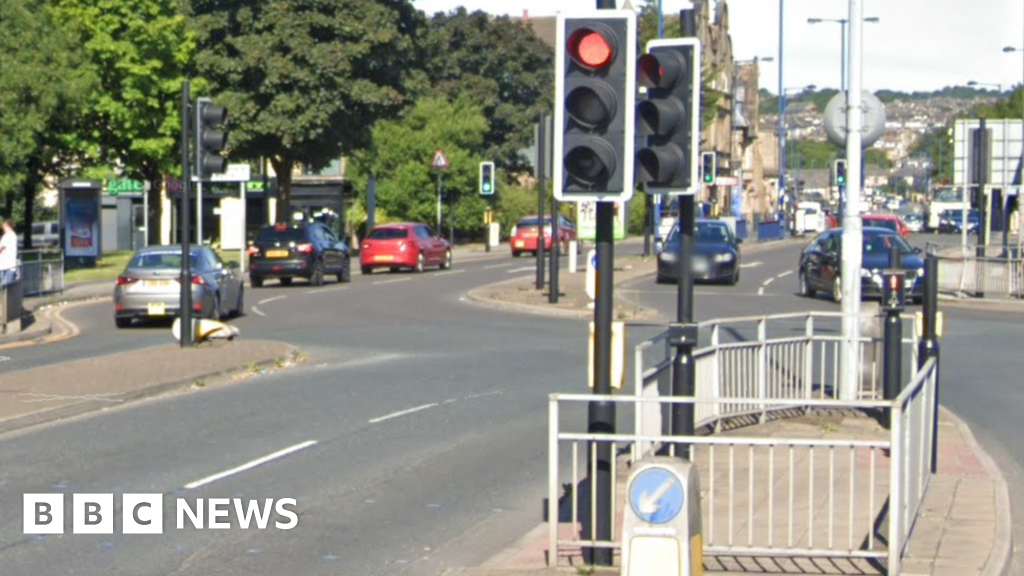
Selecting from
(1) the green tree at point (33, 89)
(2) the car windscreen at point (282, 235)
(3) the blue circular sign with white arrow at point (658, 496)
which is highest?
(1) the green tree at point (33, 89)

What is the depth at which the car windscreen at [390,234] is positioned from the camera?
47.5 m

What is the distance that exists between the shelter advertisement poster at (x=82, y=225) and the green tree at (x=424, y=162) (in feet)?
58.6

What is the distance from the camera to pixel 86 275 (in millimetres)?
44906

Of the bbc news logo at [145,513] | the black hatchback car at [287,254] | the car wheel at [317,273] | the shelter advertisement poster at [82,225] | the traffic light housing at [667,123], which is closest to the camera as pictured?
the traffic light housing at [667,123]

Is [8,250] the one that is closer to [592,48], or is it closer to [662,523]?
[592,48]

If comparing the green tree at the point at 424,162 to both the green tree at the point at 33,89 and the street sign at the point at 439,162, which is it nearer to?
the street sign at the point at 439,162

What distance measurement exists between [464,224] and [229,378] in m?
50.8

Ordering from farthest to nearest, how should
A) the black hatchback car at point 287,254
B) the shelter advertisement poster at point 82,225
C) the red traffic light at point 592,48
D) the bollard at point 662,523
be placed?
the shelter advertisement poster at point 82,225
the black hatchback car at point 287,254
the red traffic light at point 592,48
the bollard at point 662,523

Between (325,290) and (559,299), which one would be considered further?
(325,290)

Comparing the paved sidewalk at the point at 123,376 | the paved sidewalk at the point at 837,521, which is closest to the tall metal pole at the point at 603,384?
the paved sidewalk at the point at 837,521

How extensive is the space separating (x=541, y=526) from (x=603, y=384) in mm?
1618

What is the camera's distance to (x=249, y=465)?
485 inches

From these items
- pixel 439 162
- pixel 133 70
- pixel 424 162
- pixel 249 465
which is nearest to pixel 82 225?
pixel 133 70

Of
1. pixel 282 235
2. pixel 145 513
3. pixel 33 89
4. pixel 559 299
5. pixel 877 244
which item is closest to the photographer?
pixel 145 513
